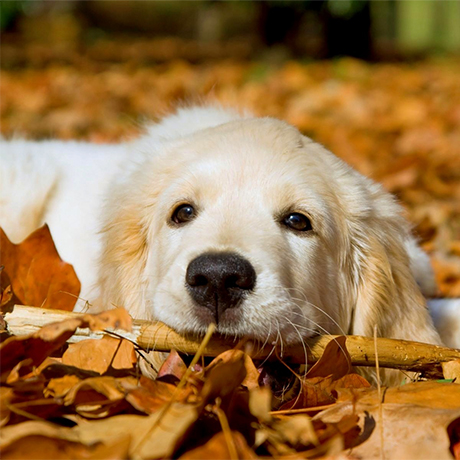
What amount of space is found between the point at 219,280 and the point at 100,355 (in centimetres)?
47

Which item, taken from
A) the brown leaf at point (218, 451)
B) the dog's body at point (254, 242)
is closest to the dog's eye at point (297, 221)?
the dog's body at point (254, 242)

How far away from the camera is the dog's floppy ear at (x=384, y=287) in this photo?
116 inches

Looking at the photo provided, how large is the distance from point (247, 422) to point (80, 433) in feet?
1.62

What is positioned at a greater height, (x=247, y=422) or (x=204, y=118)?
(x=204, y=118)

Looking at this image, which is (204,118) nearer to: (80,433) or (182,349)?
(182,349)

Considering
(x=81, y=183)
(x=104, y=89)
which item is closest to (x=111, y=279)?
(x=81, y=183)

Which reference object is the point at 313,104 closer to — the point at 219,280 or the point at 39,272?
→ the point at 39,272

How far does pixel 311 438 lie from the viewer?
1761 millimetres

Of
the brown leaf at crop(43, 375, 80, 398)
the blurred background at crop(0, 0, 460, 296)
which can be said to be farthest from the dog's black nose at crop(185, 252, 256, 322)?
the blurred background at crop(0, 0, 460, 296)

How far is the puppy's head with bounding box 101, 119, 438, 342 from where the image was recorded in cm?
236

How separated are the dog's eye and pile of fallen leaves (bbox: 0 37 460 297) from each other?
1205 millimetres

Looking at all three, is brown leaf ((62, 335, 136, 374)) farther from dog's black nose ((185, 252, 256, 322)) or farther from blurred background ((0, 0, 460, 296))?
blurred background ((0, 0, 460, 296))

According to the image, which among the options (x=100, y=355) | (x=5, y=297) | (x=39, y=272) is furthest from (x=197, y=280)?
(x=39, y=272)

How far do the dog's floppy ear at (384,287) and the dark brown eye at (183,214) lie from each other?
77 centimetres
